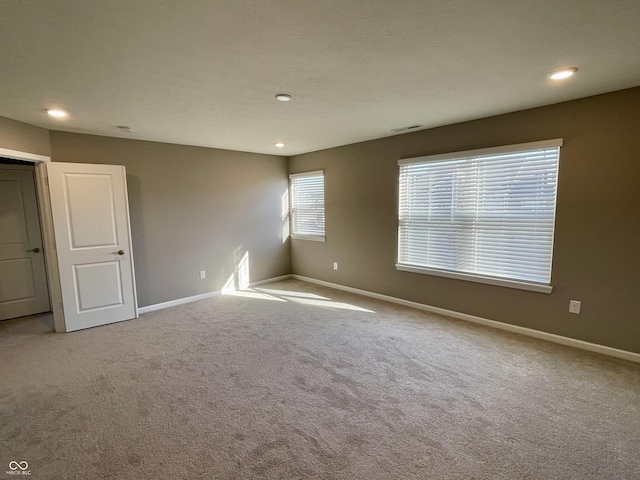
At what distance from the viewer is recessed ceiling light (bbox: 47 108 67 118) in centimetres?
287

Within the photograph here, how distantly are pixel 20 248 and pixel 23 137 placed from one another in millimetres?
1889

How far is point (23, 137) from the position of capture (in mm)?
3250

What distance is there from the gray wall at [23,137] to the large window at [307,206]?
11.8 feet

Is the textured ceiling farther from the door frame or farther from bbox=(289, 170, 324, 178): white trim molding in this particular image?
bbox=(289, 170, 324, 178): white trim molding

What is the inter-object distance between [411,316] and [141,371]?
3.12m

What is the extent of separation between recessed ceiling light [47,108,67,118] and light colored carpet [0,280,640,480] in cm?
243

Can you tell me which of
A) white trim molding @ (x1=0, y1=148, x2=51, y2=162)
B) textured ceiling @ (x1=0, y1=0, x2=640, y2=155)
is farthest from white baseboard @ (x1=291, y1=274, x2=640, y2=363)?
white trim molding @ (x1=0, y1=148, x2=51, y2=162)

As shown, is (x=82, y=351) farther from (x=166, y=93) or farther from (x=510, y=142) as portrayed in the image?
(x=510, y=142)

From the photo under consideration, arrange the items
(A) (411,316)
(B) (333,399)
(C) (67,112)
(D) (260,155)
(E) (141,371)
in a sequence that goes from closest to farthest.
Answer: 1. (B) (333,399)
2. (E) (141,371)
3. (C) (67,112)
4. (A) (411,316)
5. (D) (260,155)

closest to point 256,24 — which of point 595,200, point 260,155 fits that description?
point 595,200

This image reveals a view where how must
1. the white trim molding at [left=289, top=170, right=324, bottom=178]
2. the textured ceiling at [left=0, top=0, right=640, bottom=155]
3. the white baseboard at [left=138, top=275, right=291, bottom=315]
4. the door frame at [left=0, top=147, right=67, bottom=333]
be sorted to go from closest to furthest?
the textured ceiling at [left=0, top=0, right=640, bottom=155] < the door frame at [left=0, top=147, right=67, bottom=333] < the white baseboard at [left=138, top=275, right=291, bottom=315] < the white trim molding at [left=289, top=170, right=324, bottom=178]

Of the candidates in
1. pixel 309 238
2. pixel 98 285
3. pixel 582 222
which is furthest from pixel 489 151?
pixel 98 285

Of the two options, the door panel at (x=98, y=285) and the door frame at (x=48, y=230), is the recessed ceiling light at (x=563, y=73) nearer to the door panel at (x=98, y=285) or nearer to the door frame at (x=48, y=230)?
the door panel at (x=98, y=285)

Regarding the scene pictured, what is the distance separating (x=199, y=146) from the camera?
15.5 ft
